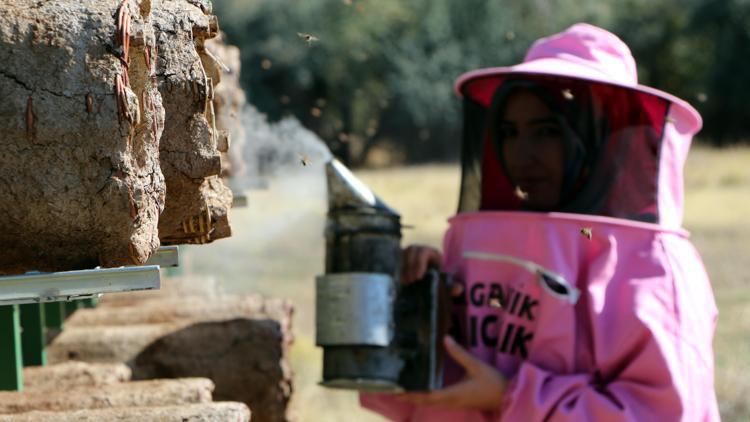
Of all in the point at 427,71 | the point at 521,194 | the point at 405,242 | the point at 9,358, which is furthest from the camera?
the point at 427,71

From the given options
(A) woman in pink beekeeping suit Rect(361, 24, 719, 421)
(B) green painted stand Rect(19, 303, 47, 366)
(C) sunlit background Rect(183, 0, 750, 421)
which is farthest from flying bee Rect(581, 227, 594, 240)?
(C) sunlit background Rect(183, 0, 750, 421)

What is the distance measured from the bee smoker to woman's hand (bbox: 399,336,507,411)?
4cm

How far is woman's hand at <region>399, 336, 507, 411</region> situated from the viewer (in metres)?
3.27

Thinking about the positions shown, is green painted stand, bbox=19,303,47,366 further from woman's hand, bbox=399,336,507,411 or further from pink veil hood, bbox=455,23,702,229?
pink veil hood, bbox=455,23,702,229

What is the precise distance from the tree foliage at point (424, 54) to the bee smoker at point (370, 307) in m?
14.8

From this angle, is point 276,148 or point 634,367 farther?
point 276,148

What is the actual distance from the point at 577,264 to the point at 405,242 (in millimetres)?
8273

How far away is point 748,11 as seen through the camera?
20281mm

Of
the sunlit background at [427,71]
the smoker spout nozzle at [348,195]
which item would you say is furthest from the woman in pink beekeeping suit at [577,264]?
the sunlit background at [427,71]

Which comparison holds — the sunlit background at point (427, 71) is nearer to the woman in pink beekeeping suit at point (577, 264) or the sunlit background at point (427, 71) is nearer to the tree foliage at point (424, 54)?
the tree foliage at point (424, 54)

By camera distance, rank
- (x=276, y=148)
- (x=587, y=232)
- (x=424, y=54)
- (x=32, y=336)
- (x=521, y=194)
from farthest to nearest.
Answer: (x=424, y=54) < (x=276, y=148) < (x=521, y=194) < (x=587, y=232) < (x=32, y=336)

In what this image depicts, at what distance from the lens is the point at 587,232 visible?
3238 mm

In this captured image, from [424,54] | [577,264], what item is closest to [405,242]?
[577,264]

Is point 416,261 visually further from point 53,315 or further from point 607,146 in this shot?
point 53,315
